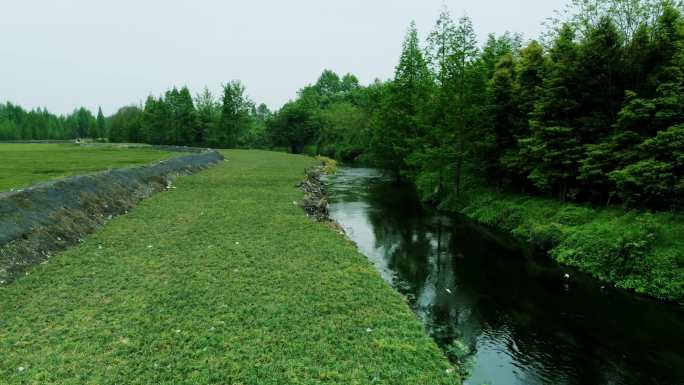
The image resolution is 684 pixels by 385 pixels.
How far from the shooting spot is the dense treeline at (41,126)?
106688 millimetres

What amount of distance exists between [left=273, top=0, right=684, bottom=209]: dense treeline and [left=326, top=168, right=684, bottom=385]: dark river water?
4.60m

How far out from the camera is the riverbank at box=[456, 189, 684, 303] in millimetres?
12312

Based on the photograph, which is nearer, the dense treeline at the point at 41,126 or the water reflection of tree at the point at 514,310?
the water reflection of tree at the point at 514,310

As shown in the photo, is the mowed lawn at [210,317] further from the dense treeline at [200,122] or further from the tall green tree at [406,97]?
the dense treeline at [200,122]

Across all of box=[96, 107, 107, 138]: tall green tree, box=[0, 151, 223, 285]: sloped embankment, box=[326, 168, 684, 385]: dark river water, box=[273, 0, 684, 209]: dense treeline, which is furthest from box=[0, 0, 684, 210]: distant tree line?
box=[96, 107, 107, 138]: tall green tree

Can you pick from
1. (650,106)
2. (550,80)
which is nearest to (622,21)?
(550,80)

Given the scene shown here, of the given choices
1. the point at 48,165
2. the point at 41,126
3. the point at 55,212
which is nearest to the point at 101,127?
the point at 41,126

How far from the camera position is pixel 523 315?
11.0 meters

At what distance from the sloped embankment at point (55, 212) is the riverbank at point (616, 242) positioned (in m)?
18.2

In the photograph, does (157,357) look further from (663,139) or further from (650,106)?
(650,106)

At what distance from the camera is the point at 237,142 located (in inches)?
3548

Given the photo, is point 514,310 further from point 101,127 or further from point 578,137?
point 101,127

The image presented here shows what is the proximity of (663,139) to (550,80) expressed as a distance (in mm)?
6827

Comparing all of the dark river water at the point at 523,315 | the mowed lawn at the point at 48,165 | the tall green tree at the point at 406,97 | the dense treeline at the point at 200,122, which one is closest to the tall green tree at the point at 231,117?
the dense treeline at the point at 200,122
